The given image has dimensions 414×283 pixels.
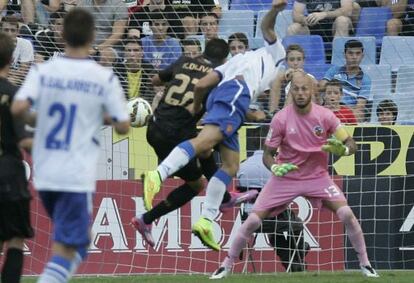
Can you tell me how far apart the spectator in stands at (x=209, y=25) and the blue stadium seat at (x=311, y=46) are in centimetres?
120

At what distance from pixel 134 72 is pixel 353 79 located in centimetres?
299

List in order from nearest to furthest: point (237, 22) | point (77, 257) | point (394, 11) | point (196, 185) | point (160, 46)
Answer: point (77, 257) < point (196, 185) < point (160, 46) < point (394, 11) < point (237, 22)

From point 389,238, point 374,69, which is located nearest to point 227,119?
point 389,238

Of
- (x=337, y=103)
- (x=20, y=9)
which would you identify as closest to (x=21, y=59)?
(x=20, y=9)

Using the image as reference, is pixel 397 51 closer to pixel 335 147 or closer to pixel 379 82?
pixel 379 82

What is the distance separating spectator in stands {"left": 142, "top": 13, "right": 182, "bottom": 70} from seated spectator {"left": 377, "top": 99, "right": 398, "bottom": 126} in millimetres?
2634

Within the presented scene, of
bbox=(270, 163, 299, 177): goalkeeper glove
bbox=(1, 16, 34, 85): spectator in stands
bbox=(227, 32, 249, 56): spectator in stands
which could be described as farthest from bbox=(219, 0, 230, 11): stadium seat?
bbox=(270, 163, 299, 177): goalkeeper glove

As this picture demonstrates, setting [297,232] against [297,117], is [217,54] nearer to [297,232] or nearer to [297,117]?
[297,117]

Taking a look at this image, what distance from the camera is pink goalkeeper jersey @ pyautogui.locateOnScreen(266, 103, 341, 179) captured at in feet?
39.6

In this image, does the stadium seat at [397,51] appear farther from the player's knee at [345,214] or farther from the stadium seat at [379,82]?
the player's knee at [345,214]

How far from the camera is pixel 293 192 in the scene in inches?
472

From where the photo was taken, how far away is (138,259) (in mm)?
14250

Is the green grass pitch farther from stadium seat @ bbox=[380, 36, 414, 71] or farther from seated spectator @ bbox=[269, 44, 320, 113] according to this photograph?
stadium seat @ bbox=[380, 36, 414, 71]

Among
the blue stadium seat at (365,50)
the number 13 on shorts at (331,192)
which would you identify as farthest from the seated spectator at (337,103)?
the number 13 on shorts at (331,192)
